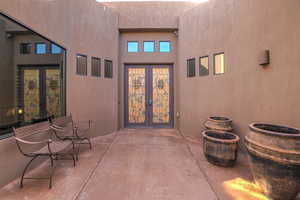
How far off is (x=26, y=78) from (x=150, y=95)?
3521 mm

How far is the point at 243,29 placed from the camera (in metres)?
2.95

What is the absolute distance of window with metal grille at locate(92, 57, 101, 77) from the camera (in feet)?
13.4

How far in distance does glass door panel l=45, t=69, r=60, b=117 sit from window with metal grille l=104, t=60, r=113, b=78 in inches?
57.1

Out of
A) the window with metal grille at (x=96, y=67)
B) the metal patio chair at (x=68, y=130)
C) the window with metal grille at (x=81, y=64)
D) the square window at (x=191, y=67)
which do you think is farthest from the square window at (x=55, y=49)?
the square window at (x=191, y=67)

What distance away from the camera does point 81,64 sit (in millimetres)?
3809

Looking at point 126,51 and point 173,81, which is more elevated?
point 126,51

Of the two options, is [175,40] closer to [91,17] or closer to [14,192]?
[91,17]

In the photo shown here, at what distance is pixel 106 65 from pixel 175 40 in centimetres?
275

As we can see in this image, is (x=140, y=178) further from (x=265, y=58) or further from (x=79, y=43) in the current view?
(x=79, y=43)

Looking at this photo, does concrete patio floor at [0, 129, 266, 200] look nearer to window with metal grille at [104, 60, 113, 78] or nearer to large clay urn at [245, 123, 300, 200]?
large clay urn at [245, 123, 300, 200]

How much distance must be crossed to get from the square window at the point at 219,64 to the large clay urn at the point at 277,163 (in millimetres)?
2288

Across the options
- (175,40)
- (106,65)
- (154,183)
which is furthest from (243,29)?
(106,65)

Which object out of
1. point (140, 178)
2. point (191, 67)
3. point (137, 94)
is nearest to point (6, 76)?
point (140, 178)

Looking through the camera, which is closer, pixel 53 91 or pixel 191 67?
pixel 53 91
